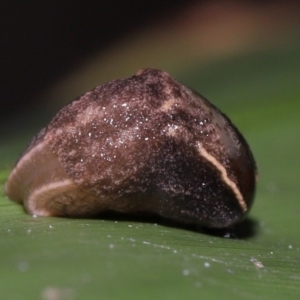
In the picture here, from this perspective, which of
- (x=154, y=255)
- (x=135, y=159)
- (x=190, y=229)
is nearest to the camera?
(x=154, y=255)

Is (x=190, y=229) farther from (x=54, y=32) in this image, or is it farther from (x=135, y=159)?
(x=54, y=32)

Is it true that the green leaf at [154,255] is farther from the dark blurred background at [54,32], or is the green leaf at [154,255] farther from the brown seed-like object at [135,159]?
the dark blurred background at [54,32]

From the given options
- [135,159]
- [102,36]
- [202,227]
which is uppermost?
[102,36]

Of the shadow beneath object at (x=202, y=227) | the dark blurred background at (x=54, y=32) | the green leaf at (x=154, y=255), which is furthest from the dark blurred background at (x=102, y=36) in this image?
the shadow beneath object at (x=202, y=227)

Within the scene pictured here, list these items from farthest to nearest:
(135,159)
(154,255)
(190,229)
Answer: (190,229)
(135,159)
(154,255)

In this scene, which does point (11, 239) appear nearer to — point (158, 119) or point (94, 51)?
point (158, 119)

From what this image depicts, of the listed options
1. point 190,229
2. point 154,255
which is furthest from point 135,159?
point 154,255

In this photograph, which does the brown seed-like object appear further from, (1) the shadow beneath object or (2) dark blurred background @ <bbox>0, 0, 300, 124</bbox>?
(2) dark blurred background @ <bbox>0, 0, 300, 124</bbox>

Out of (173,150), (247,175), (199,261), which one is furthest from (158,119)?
(199,261)
